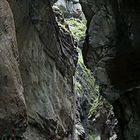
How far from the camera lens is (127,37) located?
101 ft

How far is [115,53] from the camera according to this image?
3156cm

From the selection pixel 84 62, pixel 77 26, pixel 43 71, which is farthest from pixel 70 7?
pixel 84 62

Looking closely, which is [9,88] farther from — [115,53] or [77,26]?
[77,26]

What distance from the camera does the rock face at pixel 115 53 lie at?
31.0m

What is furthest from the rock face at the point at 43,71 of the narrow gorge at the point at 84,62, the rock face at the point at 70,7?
the rock face at the point at 70,7

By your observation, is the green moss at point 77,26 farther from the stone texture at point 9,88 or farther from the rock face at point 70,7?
the stone texture at point 9,88

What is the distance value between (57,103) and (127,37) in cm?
963

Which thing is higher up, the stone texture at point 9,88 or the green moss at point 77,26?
the stone texture at point 9,88

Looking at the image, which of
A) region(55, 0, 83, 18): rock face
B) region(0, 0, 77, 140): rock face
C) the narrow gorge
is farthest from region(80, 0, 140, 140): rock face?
region(55, 0, 83, 18): rock face

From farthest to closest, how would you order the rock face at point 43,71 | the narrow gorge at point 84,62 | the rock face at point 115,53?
the rock face at point 43,71 → the narrow gorge at point 84,62 → the rock face at point 115,53

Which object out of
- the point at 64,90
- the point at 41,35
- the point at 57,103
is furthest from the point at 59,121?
the point at 41,35

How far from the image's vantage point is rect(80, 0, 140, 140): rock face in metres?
31.0

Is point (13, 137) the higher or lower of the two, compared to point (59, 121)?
higher

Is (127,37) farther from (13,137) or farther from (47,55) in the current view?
(13,137)
